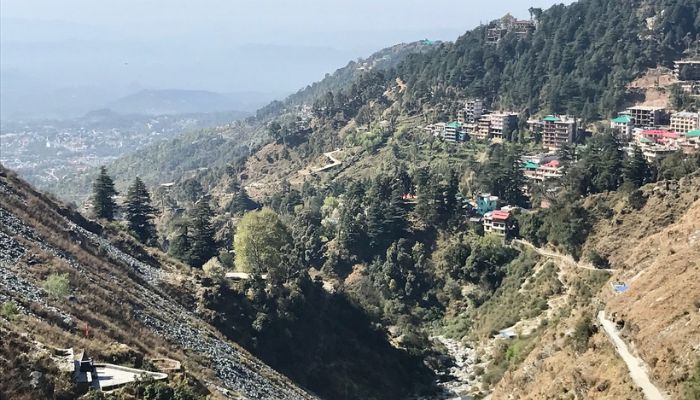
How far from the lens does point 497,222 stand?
4441 cm

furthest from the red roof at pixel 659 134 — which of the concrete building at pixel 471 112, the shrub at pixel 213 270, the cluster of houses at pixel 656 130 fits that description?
the shrub at pixel 213 270

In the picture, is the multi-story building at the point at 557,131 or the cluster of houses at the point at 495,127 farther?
the cluster of houses at the point at 495,127

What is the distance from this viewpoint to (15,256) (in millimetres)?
24109

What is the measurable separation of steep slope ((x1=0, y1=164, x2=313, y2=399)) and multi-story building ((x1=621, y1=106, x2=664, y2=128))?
146 feet

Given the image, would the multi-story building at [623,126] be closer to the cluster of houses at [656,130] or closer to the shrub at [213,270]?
the cluster of houses at [656,130]

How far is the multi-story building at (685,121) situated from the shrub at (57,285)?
49.3 meters

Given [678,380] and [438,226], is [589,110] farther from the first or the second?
[678,380]

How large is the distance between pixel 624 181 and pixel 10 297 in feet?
108

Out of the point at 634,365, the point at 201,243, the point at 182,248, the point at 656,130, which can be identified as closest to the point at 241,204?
the point at 182,248

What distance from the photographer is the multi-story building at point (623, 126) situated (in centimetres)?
5830

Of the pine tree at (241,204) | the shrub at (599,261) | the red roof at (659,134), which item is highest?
the red roof at (659,134)

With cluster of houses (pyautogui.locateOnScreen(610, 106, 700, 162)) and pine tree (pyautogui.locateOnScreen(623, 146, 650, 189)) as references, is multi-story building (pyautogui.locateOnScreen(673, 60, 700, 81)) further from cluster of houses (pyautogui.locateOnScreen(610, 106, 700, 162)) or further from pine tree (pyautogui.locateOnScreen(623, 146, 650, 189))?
pine tree (pyautogui.locateOnScreen(623, 146, 650, 189))

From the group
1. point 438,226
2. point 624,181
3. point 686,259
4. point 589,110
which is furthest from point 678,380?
point 589,110

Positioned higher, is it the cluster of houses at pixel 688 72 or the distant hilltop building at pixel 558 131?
the cluster of houses at pixel 688 72
